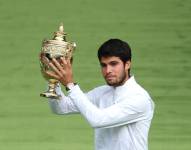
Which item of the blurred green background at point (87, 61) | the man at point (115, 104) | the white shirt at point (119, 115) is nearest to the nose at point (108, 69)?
the man at point (115, 104)

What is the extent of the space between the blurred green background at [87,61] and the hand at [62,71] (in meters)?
1.98

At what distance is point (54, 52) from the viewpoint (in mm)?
2873

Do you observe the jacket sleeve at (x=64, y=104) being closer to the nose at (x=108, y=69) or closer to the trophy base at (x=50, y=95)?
the trophy base at (x=50, y=95)

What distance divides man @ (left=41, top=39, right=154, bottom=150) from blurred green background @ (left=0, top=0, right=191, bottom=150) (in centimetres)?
192

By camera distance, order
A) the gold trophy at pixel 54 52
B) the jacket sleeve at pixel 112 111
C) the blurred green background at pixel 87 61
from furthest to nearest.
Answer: the blurred green background at pixel 87 61 < the gold trophy at pixel 54 52 < the jacket sleeve at pixel 112 111

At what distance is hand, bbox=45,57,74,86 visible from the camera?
2.77m

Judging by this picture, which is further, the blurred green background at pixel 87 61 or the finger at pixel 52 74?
the blurred green background at pixel 87 61

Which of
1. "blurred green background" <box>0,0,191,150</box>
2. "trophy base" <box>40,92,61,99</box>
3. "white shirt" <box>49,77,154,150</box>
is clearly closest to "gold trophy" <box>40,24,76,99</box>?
"trophy base" <box>40,92,61,99</box>

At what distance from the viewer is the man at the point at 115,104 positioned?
9.08 ft

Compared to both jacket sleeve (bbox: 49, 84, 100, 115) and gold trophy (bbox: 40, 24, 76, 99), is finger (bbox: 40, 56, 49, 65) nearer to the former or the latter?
gold trophy (bbox: 40, 24, 76, 99)

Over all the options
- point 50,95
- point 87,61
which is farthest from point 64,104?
point 87,61

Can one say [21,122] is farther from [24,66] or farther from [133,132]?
[133,132]

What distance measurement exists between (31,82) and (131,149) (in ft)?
7.90

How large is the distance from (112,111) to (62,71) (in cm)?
21
